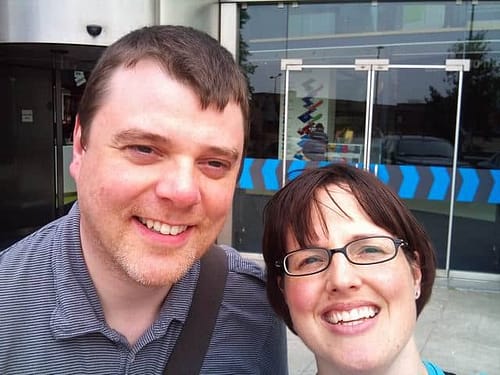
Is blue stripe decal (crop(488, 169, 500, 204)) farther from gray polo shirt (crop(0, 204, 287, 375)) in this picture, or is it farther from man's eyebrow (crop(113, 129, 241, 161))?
man's eyebrow (crop(113, 129, 241, 161))

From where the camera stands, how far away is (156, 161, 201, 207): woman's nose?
140cm

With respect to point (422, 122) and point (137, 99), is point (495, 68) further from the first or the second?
point (137, 99)

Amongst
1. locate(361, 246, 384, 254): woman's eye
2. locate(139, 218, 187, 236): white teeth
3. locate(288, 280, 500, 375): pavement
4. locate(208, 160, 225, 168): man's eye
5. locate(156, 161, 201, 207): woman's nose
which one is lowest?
locate(288, 280, 500, 375): pavement

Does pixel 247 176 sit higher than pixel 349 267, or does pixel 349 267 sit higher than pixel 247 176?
pixel 349 267

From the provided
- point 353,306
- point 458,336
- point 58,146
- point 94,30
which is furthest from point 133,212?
point 58,146

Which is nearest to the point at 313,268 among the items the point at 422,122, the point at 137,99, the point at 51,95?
the point at 137,99

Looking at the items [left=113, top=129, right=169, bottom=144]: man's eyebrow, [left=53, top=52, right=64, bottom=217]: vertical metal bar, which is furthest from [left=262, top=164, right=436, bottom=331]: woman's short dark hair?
[left=53, top=52, right=64, bottom=217]: vertical metal bar

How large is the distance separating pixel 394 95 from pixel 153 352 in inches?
245

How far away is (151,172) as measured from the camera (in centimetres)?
141

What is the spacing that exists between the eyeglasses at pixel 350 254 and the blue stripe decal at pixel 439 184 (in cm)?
580

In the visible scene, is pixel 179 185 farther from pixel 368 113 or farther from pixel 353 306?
pixel 368 113

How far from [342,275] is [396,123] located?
6.01m

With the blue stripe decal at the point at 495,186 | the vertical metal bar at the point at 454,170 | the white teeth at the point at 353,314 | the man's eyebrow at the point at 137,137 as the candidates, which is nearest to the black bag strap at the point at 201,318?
the white teeth at the point at 353,314

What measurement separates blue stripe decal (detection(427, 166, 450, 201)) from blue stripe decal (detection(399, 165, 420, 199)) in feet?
0.68
